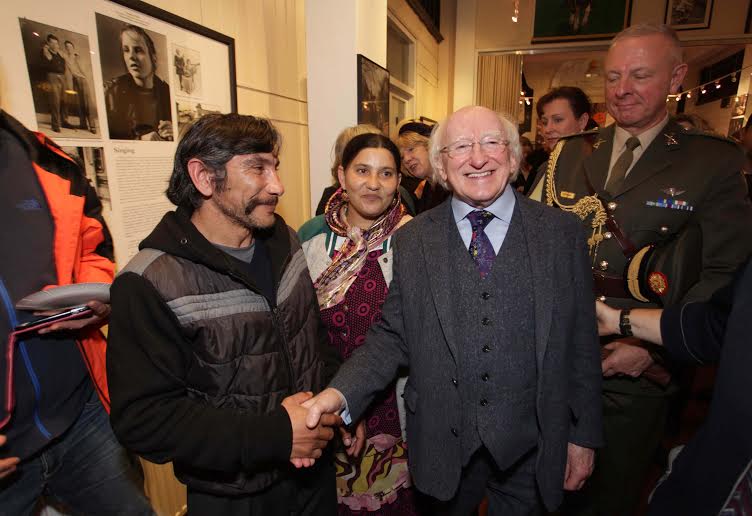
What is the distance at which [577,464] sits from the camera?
1.40m

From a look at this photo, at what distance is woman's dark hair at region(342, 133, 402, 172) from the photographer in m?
1.87

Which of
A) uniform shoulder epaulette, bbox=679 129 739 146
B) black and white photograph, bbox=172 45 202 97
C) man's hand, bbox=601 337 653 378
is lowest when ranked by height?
man's hand, bbox=601 337 653 378

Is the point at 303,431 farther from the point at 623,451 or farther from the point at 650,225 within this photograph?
the point at 650,225

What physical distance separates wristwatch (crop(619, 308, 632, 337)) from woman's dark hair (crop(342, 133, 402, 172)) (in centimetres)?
107

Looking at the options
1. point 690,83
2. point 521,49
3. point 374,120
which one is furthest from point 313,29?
point 690,83

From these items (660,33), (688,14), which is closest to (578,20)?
(688,14)

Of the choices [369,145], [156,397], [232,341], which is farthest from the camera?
[369,145]

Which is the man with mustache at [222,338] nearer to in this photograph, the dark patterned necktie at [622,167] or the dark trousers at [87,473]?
the dark trousers at [87,473]

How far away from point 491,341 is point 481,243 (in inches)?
12.3

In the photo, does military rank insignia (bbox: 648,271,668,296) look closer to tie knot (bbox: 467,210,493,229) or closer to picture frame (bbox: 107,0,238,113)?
tie knot (bbox: 467,210,493,229)

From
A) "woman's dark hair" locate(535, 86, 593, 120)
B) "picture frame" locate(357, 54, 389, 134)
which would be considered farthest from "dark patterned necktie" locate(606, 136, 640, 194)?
"picture frame" locate(357, 54, 389, 134)

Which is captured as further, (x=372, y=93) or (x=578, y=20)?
(x=578, y=20)

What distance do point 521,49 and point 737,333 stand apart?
24.1 feet

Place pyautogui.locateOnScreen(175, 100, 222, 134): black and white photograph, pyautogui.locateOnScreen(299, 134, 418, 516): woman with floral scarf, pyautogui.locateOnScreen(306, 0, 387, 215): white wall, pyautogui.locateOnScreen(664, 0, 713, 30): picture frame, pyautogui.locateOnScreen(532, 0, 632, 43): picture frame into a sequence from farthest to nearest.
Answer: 1. pyautogui.locateOnScreen(532, 0, 632, 43): picture frame
2. pyautogui.locateOnScreen(664, 0, 713, 30): picture frame
3. pyautogui.locateOnScreen(306, 0, 387, 215): white wall
4. pyautogui.locateOnScreen(175, 100, 222, 134): black and white photograph
5. pyautogui.locateOnScreen(299, 134, 418, 516): woman with floral scarf
